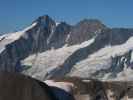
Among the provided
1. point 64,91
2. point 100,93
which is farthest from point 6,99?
point 100,93

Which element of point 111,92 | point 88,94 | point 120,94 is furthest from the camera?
point 120,94

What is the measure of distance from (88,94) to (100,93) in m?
3.20

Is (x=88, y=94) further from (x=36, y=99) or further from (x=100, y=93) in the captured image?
(x=36, y=99)

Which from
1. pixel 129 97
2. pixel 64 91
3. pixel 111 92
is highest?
pixel 64 91

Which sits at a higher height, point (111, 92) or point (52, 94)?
point (52, 94)

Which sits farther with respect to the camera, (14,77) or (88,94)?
(88,94)

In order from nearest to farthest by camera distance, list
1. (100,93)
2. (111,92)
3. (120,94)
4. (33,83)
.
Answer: (33,83), (100,93), (111,92), (120,94)

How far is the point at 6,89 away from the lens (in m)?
15.2

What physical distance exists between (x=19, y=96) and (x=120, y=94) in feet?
121

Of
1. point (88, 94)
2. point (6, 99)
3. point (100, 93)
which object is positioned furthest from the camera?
point (88, 94)

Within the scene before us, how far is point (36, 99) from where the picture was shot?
15.7m

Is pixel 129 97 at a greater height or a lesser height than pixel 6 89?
lesser

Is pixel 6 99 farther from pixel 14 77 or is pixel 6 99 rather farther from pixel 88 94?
pixel 88 94

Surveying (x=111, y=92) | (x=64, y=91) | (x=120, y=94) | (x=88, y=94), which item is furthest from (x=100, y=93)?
(x=64, y=91)
